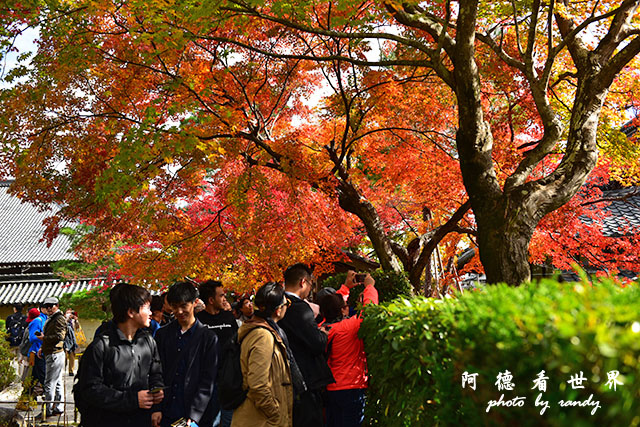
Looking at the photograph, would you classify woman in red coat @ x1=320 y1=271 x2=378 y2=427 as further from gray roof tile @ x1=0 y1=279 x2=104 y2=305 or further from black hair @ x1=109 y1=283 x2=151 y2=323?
gray roof tile @ x1=0 y1=279 x2=104 y2=305

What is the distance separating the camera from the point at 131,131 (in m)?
6.96

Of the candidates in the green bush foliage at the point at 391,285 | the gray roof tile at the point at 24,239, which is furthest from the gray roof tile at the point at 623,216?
the gray roof tile at the point at 24,239

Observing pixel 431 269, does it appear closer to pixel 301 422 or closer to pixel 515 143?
pixel 515 143

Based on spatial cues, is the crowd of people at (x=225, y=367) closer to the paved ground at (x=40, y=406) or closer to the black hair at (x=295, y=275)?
the black hair at (x=295, y=275)

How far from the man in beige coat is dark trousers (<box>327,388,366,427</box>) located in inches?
32.5

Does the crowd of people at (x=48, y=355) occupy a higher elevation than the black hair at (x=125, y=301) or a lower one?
lower

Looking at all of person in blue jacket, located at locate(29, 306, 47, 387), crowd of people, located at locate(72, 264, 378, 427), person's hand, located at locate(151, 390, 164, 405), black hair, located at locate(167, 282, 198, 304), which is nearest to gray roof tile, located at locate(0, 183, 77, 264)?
person in blue jacket, located at locate(29, 306, 47, 387)

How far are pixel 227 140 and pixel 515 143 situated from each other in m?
6.53

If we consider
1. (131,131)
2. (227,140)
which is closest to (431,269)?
(227,140)

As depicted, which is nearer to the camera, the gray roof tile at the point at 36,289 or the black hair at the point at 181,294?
the black hair at the point at 181,294

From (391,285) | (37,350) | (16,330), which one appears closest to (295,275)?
(391,285)

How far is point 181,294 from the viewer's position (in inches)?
175

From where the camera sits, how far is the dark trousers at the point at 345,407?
15.7 feet

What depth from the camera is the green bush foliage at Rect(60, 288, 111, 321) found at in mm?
24312
